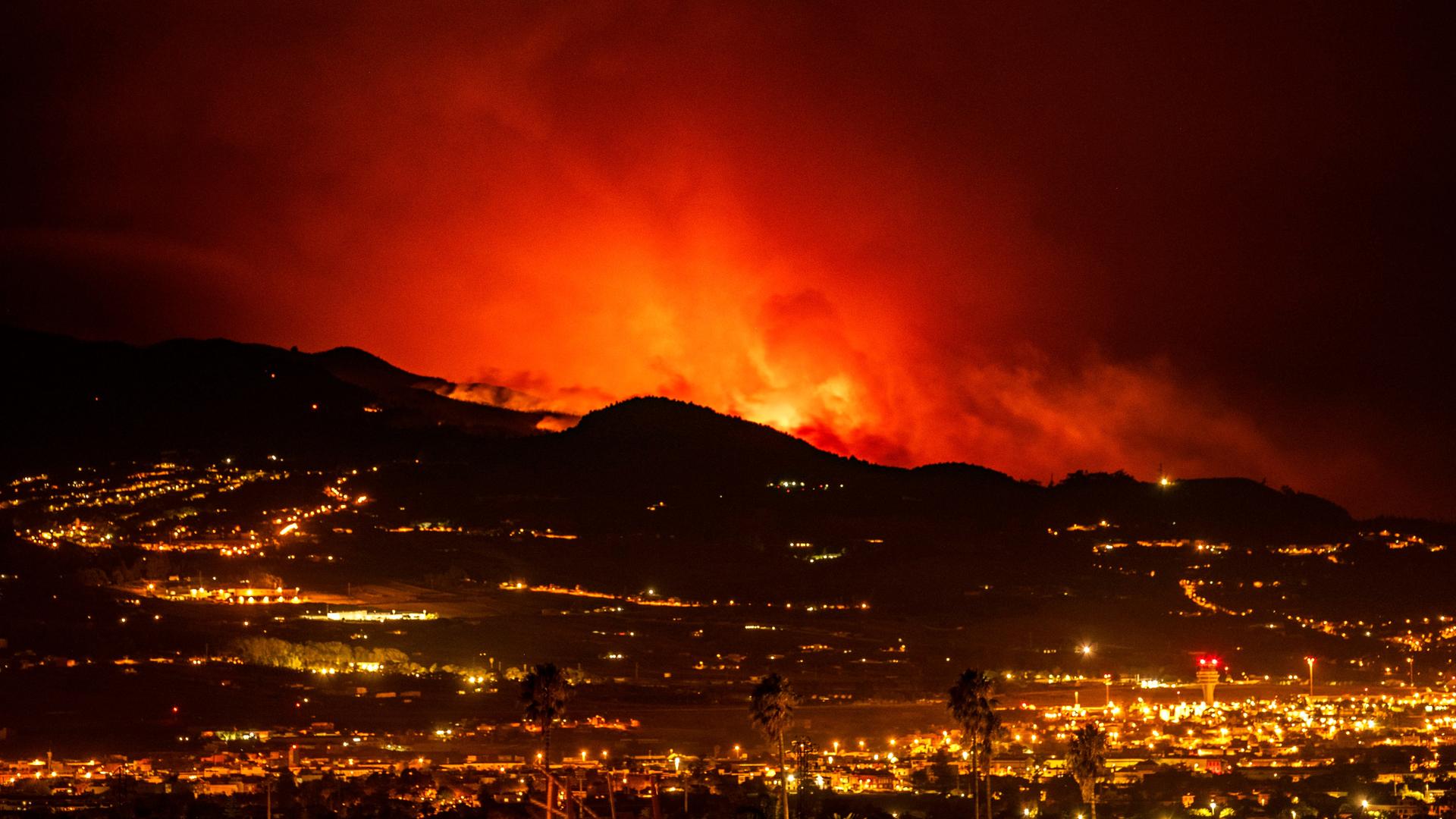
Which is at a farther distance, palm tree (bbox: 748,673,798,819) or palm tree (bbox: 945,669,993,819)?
palm tree (bbox: 945,669,993,819)

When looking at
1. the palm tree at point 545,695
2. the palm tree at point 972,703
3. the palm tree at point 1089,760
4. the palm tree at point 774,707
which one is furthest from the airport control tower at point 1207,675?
the palm tree at point 545,695

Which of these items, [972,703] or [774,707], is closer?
[774,707]

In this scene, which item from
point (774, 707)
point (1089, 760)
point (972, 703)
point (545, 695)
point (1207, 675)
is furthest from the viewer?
point (1207, 675)

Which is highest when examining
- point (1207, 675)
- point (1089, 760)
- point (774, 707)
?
point (1207, 675)

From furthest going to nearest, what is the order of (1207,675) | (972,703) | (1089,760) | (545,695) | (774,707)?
(1207,675)
(1089,760)
(972,703)
(774,707)
(545,695)

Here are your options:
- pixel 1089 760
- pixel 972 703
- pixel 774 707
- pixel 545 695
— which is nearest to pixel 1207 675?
pixel 1089 760

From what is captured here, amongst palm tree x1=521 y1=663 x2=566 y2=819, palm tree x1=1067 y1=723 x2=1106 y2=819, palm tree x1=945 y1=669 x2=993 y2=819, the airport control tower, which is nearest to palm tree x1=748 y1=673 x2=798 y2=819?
palm tree x1=945 y1=669 x2=993 y2=819

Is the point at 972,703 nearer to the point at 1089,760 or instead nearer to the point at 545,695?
the point at 1089,760

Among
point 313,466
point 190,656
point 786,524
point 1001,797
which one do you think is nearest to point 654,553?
point 786,524

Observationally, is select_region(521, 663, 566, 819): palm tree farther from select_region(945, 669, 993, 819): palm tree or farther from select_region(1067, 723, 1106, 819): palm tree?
select_region(1067, 723, 1106, 819): palm tree

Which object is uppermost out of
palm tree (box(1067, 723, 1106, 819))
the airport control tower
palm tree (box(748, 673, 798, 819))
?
the airport control tower
